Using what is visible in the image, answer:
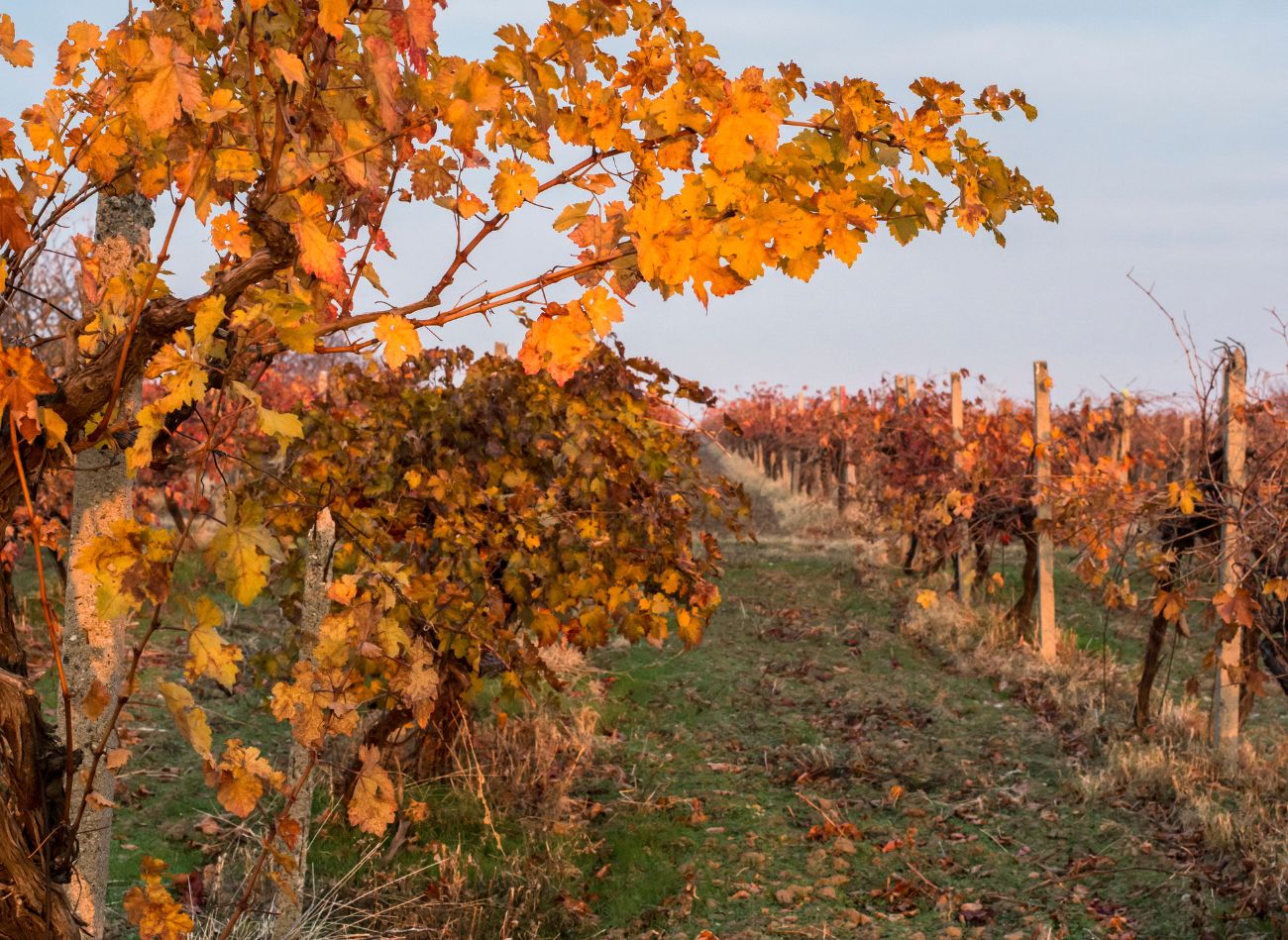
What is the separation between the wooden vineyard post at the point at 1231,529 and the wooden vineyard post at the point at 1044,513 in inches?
84.1

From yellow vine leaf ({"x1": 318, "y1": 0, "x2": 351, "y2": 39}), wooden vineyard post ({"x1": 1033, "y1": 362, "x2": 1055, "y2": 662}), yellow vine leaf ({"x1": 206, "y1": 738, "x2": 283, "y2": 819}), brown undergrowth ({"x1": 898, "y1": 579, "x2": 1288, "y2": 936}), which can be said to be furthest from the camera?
wooden vineyard post ({"x1": 1033, "y1": 362, "x2": 1055, "y2": 662})

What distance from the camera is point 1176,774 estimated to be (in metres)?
5.88

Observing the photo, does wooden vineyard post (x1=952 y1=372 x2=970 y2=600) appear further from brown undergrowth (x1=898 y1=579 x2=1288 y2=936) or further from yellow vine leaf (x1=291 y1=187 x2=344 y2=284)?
yellow vine leaf (x1=291 y1=187 x2=344 y2=284)

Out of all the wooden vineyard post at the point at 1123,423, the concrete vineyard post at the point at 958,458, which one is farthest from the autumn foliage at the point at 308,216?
the wooden vineyard post at the point at 1123,423

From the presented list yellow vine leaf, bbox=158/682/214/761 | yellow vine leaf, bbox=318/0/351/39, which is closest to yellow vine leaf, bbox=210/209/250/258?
yellow vine leaf, bbox=318/0/351/39

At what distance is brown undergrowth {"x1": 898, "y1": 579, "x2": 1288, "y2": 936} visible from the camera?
15.3 ft

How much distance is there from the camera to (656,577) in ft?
15.8

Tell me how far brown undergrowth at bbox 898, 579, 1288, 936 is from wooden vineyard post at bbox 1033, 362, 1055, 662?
17 centimetres

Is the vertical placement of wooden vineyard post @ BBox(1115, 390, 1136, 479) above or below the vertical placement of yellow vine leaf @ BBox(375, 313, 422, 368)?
above

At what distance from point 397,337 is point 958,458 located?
886cm

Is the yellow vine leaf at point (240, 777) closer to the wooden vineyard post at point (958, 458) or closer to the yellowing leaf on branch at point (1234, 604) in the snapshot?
the yellowing leaf on branch at point (1234, 604)

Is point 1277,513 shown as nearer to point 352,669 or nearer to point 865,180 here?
point 865,180

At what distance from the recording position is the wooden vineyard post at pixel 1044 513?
875cm

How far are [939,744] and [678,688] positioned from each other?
1972 millimetres
